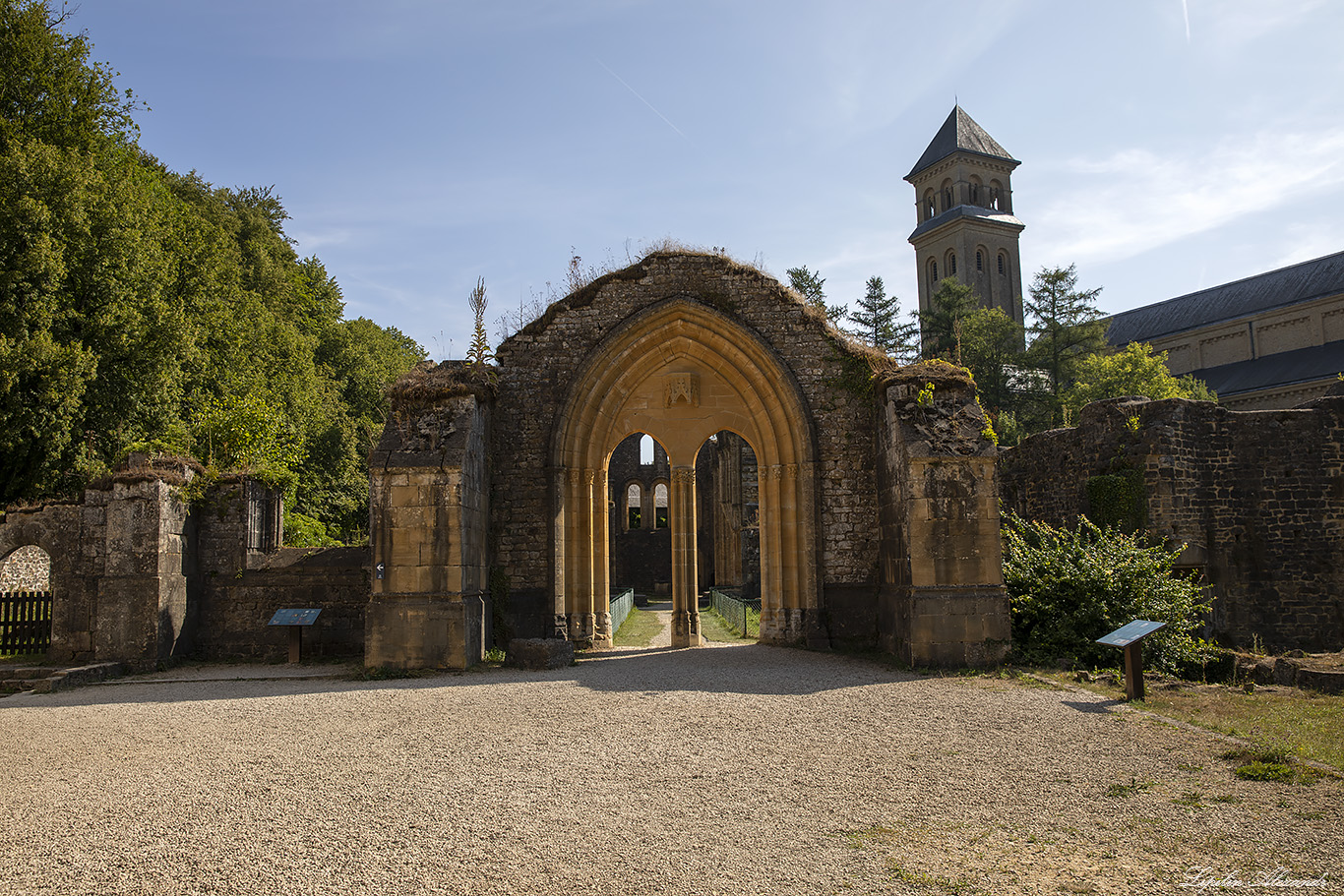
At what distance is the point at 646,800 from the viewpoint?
438 centimetres

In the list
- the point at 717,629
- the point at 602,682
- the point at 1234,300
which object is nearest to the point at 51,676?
the point at 602,682

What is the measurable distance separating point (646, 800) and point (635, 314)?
7669mm

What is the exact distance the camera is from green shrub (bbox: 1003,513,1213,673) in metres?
8.48

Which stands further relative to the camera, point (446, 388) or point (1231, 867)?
point (446, 388)

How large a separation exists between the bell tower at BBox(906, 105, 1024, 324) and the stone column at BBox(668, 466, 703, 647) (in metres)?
36.3

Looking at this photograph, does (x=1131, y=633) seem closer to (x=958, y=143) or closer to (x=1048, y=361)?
(x=1048, y=361)

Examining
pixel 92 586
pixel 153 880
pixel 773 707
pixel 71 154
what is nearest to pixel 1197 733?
pixel 773 707

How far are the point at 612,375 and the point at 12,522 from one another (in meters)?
7.39

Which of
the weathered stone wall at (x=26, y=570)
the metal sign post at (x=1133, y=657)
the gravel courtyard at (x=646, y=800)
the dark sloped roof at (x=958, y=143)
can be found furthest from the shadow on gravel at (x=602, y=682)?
the dark sloped roof at (x=958, y=143)

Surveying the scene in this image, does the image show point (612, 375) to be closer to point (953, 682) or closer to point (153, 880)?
point (953, 682)

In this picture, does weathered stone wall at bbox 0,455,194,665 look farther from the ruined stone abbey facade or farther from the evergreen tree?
the evergreen tree

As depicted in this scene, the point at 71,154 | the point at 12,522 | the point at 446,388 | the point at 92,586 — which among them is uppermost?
the point at 71,154

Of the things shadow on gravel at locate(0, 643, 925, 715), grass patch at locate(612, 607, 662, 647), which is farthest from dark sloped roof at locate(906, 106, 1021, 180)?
shadow on gravel at locate(0, 643, 925, 715)

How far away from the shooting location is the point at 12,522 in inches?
400
